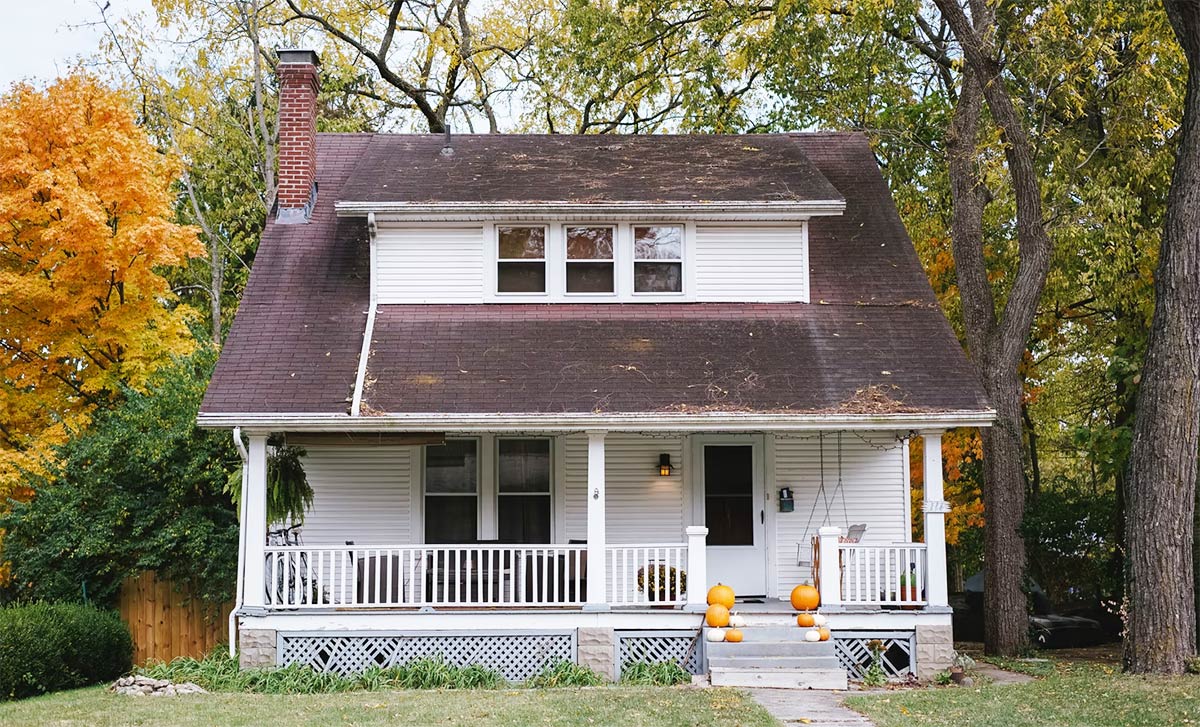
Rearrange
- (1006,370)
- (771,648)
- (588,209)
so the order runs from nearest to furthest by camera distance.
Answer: (771,648), (588,209), (1006,370)

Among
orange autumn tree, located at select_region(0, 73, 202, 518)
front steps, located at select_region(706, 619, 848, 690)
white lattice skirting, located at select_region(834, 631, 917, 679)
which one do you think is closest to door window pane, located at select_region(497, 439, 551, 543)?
front steps, located at select_region(706, 619, 848, 690)

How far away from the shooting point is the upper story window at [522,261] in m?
16.7

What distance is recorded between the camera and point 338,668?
1385cm

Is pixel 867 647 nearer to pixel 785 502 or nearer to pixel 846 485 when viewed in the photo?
pixel 785 502

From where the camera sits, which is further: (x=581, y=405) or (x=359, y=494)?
(x=359, y=494)

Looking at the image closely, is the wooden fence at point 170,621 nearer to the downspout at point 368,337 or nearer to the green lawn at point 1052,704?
the downspout at point 368,337

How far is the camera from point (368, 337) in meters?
15.5

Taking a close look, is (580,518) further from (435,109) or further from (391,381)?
(435,109)

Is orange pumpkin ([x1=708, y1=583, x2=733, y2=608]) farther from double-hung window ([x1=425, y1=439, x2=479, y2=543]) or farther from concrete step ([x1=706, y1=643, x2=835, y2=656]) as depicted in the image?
double-hung window ([x1=425, y1=439, x2=479, y2=543])

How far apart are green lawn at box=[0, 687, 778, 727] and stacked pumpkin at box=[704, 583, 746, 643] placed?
3.76 feet

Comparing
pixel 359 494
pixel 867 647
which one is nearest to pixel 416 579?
pixel 359 494

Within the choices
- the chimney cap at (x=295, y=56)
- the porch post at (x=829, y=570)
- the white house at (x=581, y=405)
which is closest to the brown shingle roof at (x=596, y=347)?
the white house at (x=581, y=405)

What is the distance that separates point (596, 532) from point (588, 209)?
468 centimetres

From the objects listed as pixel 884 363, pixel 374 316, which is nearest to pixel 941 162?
pixel 884 363
